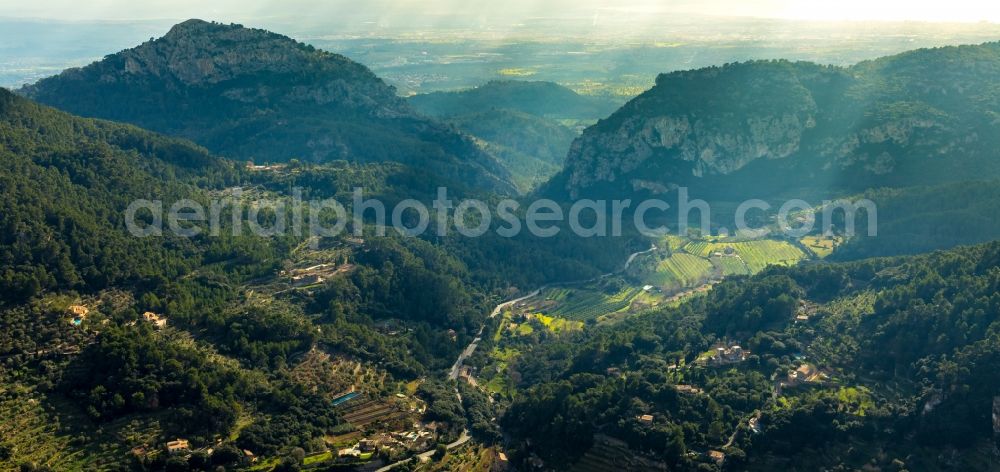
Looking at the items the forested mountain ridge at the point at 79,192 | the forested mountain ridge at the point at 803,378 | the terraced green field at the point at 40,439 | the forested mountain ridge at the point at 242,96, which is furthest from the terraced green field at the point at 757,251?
the terraced green field at the point at 40,439

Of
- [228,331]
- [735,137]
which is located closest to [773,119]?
[735,137]

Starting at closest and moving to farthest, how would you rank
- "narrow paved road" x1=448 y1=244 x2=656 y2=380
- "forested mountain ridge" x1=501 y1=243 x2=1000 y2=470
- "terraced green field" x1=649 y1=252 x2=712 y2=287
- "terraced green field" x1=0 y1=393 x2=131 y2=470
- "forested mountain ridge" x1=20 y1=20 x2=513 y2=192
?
1. "terraced green field" x1=0 y1=393 x2=131 y2=470
2. "forested mountain ridge" x1=501 y1=243 x2=1000 y2=470
3. "narrow paved road" x1=448 y1=244 x2=656 y2=380
4. "terraced green field" x1=649 y1=252 x2=712 y2=287
5. "forested mountain ridge" x1=20 y1=20 x2=513 y2=192

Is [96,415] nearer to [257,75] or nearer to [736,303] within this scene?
[736,303]

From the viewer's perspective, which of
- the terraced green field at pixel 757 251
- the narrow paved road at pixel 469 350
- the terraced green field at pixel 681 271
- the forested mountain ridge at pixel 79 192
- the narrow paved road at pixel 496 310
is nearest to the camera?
the narrow paved road at pixel 469 350

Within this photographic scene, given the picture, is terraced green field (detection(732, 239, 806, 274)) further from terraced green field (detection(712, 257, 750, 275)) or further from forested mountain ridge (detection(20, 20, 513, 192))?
forested mountain ridge (detection(20, 20, 513, 192))

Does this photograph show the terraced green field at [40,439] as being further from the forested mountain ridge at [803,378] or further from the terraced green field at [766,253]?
the terraced green field at [766,253]

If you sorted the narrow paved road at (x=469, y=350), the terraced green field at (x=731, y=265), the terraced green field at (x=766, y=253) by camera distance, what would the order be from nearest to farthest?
the narrow paved road at (x=469, y=350) → the terraced green field at (x=731, y=265) → the terraced green field at (x=766, y=253)

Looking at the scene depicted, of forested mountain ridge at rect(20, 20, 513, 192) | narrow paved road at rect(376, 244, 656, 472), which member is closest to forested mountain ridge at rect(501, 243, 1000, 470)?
narrow paved road at rect(376, 244, 656, 472)

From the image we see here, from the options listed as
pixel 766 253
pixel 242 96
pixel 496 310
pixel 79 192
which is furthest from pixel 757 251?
pixel 242 96
